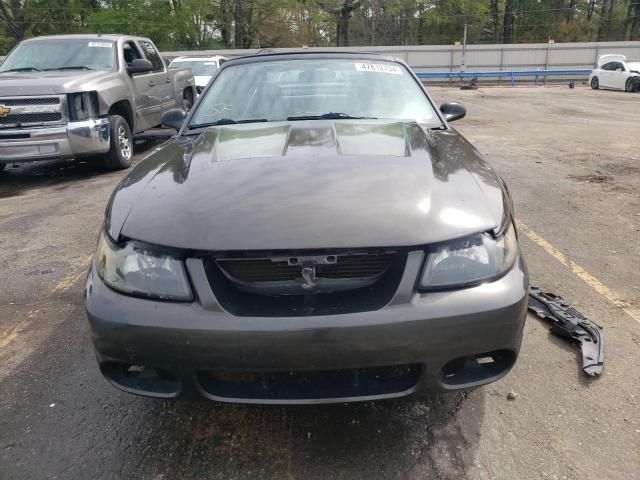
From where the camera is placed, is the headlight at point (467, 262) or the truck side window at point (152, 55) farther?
the truck side window at point (152, 55)

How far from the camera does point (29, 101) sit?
6488 mm

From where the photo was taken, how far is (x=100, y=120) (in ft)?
22.9

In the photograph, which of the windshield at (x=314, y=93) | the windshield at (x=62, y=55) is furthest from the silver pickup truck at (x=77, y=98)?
the windshield at (x=314, y=93)

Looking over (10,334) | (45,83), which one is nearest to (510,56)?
(45,83)

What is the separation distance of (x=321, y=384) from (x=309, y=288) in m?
0.35

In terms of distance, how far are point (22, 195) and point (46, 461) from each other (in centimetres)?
542

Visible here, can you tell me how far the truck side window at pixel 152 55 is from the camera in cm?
900

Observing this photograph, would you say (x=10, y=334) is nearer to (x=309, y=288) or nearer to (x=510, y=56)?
(x=309, y=288)

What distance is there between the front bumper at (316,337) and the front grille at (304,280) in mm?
50

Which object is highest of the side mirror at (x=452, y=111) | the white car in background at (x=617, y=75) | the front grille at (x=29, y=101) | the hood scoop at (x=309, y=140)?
the hood scoop at (x=309, y=140)

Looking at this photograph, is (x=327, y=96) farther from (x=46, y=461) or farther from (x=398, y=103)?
(x=46, y=461)

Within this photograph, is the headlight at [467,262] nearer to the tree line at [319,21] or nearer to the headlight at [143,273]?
the headlight at [143,273]

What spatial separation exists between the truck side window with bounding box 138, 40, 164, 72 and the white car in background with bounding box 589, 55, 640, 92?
70.7 ft

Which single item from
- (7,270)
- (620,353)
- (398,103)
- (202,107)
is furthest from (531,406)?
(7,270)
